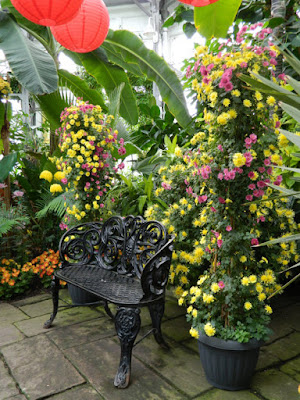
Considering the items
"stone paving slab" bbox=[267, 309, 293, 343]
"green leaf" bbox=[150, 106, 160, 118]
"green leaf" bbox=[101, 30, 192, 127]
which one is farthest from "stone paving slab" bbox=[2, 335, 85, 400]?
"green leaf" bbox=[150, 106, 160, 118]

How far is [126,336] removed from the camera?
184cm

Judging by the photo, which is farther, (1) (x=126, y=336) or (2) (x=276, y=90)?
(1) (x=126, y=336)

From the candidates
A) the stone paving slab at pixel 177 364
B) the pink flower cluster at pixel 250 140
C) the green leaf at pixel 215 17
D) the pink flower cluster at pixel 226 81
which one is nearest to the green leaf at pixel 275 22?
the green leaf at pixel 215 17

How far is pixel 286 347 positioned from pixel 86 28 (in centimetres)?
280

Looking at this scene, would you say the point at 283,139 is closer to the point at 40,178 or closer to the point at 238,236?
the point at 238,236

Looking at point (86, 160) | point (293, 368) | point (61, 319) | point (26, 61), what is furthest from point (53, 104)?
point (293, 368)

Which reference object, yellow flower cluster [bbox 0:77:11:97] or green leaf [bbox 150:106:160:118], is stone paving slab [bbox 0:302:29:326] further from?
green leaf [bbox 150:106:160:118]

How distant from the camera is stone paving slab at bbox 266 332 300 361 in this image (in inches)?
83.7

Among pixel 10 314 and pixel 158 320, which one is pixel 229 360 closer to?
pixel 158 320

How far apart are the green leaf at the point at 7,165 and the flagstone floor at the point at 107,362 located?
1.41m

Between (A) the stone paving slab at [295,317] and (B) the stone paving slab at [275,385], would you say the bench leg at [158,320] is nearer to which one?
(B) the stone paving slab at [275,385]

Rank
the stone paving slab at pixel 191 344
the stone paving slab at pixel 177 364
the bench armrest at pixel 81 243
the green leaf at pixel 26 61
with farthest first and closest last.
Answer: the green leaf at pixel 26 61, the bench armrest at pixel 81 243, the stone paving slab at pixel 191 344, the stone paving slab at pixel 177 364

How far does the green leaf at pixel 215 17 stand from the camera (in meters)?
2.87

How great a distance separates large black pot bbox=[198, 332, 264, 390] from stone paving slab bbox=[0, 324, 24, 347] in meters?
1.39
